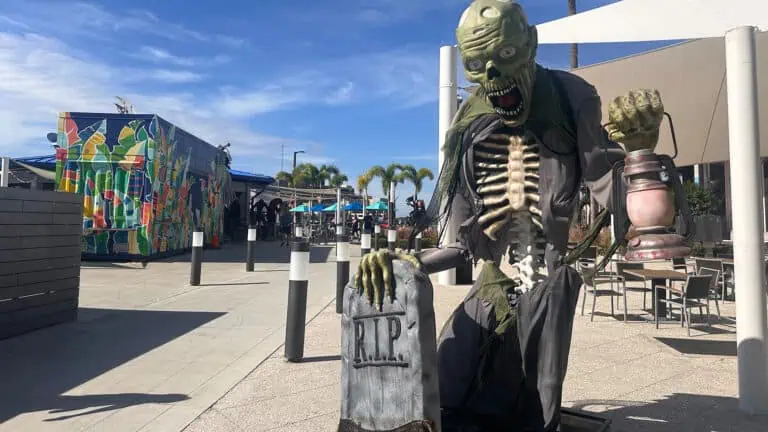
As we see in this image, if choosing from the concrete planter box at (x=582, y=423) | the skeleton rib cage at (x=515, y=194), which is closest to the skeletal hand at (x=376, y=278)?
the skeleton rib cage at (x=515, y=194)

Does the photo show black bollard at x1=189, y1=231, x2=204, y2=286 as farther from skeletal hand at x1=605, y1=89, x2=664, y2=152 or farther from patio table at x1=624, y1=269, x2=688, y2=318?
skeletal hand at x1=605, y1=89, x2=664, y2=152

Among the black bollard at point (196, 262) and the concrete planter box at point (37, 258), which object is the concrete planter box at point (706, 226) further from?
the black bollard at point (196, 262)

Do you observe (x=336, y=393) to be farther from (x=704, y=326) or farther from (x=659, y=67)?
(x=659, y=67)

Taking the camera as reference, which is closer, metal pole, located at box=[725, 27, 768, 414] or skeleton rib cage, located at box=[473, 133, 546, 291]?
skeleton rib cage, located at box=[473, 133, 546, 291]

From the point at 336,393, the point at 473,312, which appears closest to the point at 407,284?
the point at 473,312

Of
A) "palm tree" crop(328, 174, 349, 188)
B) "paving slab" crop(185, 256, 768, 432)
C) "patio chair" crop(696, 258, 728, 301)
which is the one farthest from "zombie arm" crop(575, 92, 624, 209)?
"palm tree" crop(328, 174, 349, 188)

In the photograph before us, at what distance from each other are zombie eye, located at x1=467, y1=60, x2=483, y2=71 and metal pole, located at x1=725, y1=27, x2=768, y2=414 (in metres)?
2.54

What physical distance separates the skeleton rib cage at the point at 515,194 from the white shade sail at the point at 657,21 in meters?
2.42

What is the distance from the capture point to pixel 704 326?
7.11 m

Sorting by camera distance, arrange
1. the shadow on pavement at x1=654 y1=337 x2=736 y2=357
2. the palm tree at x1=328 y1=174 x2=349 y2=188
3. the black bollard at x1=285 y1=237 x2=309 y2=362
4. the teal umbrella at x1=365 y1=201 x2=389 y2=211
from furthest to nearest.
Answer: the palm tree at x1=328 y1=174 x2=349 y2=188, the teal umbrella at x1=365 y1=201 x2=389 y2=211, the shadow on pavement at x1=654 y1=337 x2=736 y2=357, the black bollard at x1=285 y1=237 x2=309 y2=362

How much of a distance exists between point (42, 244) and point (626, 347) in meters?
6.85

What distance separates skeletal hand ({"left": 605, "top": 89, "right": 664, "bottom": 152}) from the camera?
6.61 feet

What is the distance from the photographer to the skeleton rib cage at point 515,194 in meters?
2.55

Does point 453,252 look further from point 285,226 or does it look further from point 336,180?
point 336,180
